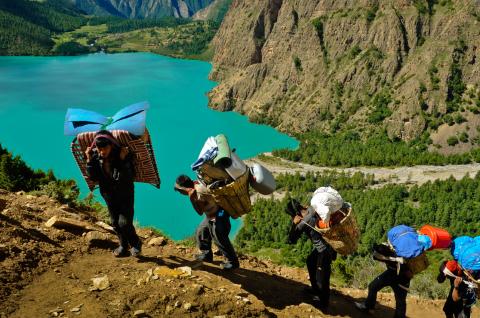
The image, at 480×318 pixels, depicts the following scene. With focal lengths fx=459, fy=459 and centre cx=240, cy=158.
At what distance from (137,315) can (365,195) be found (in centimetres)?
5458

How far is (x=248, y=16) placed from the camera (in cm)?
13000

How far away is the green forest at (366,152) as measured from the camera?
72500 mm

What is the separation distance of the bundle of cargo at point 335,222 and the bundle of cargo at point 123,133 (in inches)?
102

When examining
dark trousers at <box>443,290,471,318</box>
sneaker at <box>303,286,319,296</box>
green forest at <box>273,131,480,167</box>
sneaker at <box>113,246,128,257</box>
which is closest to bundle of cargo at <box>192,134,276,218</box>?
sneaker at <box>113,246,128,257</box>

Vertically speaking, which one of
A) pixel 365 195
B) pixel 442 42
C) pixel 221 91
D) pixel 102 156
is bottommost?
pixel 365 195

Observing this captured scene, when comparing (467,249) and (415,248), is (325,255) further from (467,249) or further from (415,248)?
(467,249)

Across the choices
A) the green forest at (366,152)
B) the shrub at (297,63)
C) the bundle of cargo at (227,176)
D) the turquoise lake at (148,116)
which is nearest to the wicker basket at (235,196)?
the bundle of cargo at (227,176)

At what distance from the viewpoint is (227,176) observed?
6734 mm

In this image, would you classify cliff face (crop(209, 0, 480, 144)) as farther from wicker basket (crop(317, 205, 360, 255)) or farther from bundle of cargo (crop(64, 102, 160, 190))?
bundle of cargo (crop(64, 102, 160, 190))

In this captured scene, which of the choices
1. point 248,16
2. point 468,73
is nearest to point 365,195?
point 468,73

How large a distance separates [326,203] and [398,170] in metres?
67.2

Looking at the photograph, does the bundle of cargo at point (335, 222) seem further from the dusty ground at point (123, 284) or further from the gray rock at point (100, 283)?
the gray rock at point (100, 283)

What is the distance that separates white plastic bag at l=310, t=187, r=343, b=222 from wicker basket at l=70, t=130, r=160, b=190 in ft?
8.24

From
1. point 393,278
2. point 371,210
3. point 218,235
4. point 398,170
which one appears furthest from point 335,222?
point 398,170
